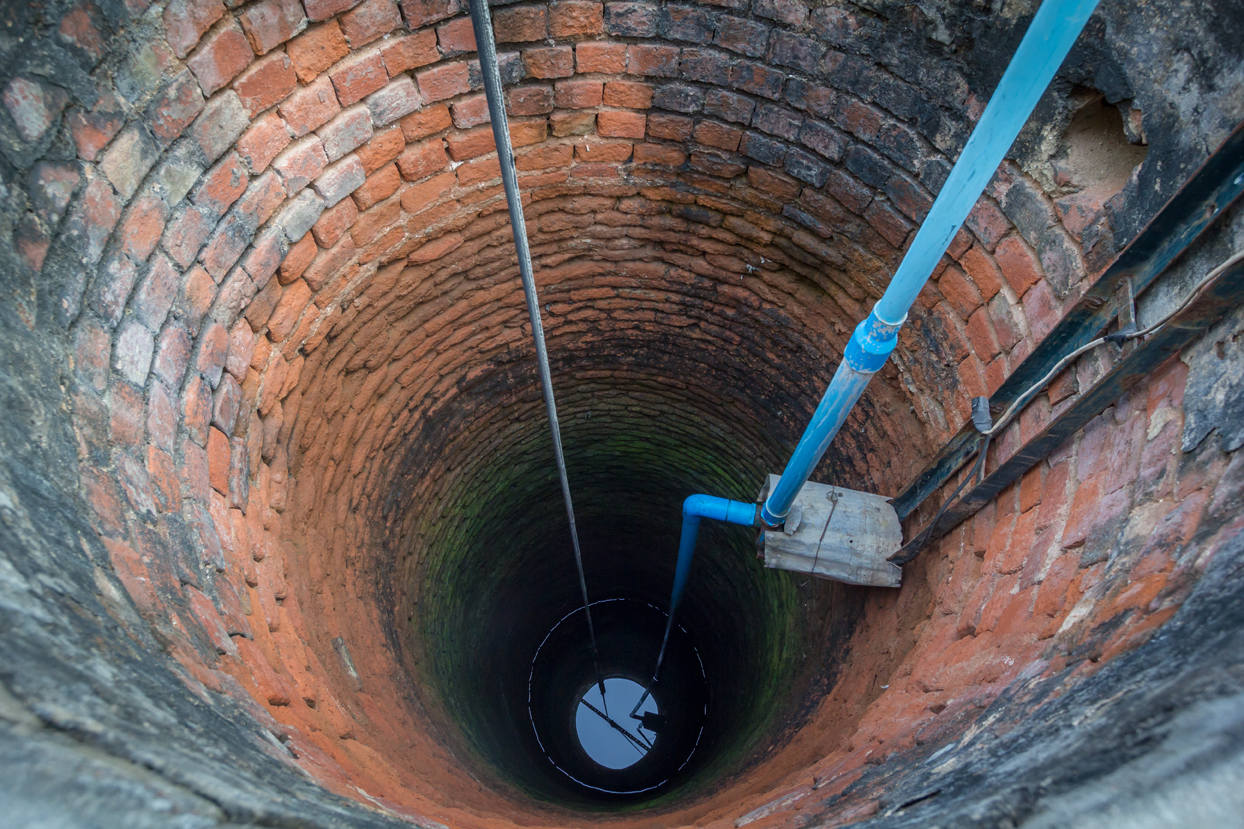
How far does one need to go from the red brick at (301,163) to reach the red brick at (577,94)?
1.07 meters

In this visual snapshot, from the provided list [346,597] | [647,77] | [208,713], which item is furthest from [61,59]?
→ [346,597]

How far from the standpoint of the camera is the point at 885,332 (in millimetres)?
2314

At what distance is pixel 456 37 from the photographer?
2734 millimetres

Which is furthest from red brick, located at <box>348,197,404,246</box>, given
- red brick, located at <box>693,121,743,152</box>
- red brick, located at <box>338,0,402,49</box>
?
red brick, located at <box>693,121,743,152</box>

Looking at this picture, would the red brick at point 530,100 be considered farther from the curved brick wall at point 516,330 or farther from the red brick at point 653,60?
the red brick at point 653,60

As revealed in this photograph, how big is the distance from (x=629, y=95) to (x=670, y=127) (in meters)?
0.25

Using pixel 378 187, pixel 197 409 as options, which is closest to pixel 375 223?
pixel 378 187

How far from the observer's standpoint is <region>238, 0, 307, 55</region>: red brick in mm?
2291

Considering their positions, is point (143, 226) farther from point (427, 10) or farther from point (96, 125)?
point (427, 10)

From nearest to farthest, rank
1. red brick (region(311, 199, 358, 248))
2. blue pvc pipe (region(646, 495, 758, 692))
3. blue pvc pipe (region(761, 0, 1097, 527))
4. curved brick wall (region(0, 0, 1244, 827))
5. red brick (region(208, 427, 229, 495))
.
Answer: blue pvc pipe (region(761, 0, 1097, 527)), curved brick wall (region(0, 0, 1244, 827)), red brick (region(208, 427, 229, 495)), red brick (region(311, 199, 358, 248)), blue pvc pipe (region(646, 495, 758, 692))

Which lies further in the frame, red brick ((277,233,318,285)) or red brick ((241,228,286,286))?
red brick ((277,233,318,285))

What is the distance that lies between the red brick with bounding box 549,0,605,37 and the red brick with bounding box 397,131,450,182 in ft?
1.79

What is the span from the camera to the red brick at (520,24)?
9.09ft

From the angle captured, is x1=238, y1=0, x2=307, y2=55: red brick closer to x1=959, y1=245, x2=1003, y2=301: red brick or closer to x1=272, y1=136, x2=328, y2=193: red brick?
x1=272, y1=136, x2=328, y2=193: red brick
